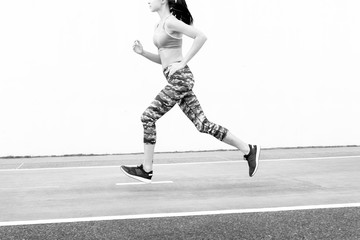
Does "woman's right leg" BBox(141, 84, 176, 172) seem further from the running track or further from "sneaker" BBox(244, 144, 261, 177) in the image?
"sneaker" BBox(244, 144, 261, 177)

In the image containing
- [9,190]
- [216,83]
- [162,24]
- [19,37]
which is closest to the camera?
[162,24]

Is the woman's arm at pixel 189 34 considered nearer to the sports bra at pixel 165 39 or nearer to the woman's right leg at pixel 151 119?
the sports bra at pixel 165 39

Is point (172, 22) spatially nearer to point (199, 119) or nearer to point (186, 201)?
point (199, 119)

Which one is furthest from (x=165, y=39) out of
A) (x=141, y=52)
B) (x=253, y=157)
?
(x=253, y=157)

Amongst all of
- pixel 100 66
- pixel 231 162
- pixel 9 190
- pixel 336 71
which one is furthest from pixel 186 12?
pixel 336 71

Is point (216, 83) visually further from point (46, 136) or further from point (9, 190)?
point (9, 190)

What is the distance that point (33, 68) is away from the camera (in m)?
10.7

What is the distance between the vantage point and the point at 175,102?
6.13 metres

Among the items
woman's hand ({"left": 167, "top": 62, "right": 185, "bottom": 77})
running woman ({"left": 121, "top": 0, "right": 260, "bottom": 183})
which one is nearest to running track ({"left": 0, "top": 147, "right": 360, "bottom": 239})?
running woman ({"left": 121, "top": 0, "right": 260, "bottom": 183})

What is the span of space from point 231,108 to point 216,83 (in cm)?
57

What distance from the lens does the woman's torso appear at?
6.01 metres

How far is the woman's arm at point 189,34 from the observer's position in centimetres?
585

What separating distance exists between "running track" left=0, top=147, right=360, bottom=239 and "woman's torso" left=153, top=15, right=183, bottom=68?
139cm

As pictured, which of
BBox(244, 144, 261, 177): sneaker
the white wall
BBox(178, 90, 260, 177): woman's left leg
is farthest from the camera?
the white wall
